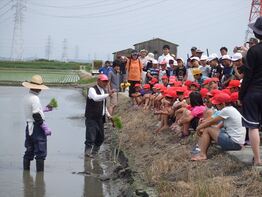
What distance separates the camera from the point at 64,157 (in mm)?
11688

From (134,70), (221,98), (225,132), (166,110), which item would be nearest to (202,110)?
(221,98)

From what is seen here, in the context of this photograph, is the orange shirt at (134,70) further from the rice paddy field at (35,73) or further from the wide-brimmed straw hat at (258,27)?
the rice paddy field at (35,73)

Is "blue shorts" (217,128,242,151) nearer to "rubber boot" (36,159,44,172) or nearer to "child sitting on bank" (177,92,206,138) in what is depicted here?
"child sitting on bank" (177,92,206,138)

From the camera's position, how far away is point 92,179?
9656mm

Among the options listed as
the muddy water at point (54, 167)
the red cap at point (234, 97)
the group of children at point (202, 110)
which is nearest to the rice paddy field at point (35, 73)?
the muddy water at point (54, 167)

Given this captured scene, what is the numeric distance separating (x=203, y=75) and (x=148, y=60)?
185 inches

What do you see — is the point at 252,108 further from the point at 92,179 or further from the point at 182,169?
the point at 92,179

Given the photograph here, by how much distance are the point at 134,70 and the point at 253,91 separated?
382 inches

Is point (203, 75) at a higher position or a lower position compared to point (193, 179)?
higher

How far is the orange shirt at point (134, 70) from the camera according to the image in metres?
16.4

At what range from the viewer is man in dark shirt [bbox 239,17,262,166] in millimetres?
6758

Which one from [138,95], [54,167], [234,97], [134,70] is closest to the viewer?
[234,97]

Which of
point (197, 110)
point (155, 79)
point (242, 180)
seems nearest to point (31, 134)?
point (197, 110)

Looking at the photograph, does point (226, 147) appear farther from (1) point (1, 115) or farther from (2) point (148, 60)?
(1) point (1, 115)
